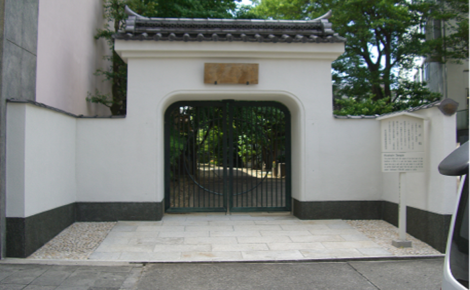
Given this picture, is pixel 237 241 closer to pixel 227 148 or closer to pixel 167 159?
pixel 227 148

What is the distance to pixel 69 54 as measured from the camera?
8500mm

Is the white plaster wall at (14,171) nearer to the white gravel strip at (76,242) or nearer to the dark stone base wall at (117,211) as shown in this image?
the white gravel strip at (76,242)

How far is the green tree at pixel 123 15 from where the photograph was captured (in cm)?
1044

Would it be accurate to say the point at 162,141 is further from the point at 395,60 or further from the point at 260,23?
the point at 395,60

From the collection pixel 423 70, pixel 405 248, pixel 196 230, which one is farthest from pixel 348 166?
pixel 423 70

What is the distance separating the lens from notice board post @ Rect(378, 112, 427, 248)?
5.71 m

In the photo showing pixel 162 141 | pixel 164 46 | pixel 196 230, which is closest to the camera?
pixel 196 230

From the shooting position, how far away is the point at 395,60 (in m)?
17.7

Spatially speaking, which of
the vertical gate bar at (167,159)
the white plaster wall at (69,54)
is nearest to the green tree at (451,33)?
the vertical gate bar at (167,159)

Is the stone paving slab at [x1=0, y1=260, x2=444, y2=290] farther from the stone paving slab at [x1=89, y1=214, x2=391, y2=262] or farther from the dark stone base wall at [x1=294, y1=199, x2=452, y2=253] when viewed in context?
the dark stone base wall at [x1=294, y1=199, x2=452, y2=253]

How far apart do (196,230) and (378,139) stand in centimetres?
437

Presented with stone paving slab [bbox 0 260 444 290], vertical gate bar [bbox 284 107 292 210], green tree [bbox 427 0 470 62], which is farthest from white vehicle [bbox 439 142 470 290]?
green tree [bbox 427 0 470 62]

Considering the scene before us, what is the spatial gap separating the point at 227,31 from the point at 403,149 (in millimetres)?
4340

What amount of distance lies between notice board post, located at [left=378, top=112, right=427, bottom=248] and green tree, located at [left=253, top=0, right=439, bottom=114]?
10.2m
